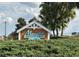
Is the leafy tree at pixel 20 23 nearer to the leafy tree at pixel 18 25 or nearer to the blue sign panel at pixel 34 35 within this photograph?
the leafy tree at pixel 18 25

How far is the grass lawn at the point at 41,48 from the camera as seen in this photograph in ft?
17.1

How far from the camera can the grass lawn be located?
5203mm

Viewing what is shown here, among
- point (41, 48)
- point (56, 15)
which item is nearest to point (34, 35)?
point (41, 48)

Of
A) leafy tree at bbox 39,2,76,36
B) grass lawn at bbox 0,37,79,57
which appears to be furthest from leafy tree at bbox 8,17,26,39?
leafy tree at bbox 39,2,76,36

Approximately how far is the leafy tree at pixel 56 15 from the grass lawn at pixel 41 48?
1.05ft

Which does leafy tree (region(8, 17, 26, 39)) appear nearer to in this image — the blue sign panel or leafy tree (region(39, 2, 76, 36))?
the blue sign panel

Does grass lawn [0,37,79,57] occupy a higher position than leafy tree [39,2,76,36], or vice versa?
leafy tree [39,2,76,36]

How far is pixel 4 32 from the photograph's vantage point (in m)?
5.30

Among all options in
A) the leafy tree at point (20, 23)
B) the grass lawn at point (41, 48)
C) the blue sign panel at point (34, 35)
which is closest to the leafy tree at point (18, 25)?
the leafy tree at point (20, 23)

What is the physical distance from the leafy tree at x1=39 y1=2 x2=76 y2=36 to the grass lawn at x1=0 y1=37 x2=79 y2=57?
0.32m

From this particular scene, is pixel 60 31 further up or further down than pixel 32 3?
further down

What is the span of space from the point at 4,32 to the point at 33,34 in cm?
75

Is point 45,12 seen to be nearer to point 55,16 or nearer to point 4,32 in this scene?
point 55,16

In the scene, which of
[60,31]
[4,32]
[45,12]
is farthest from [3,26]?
[60,31]
